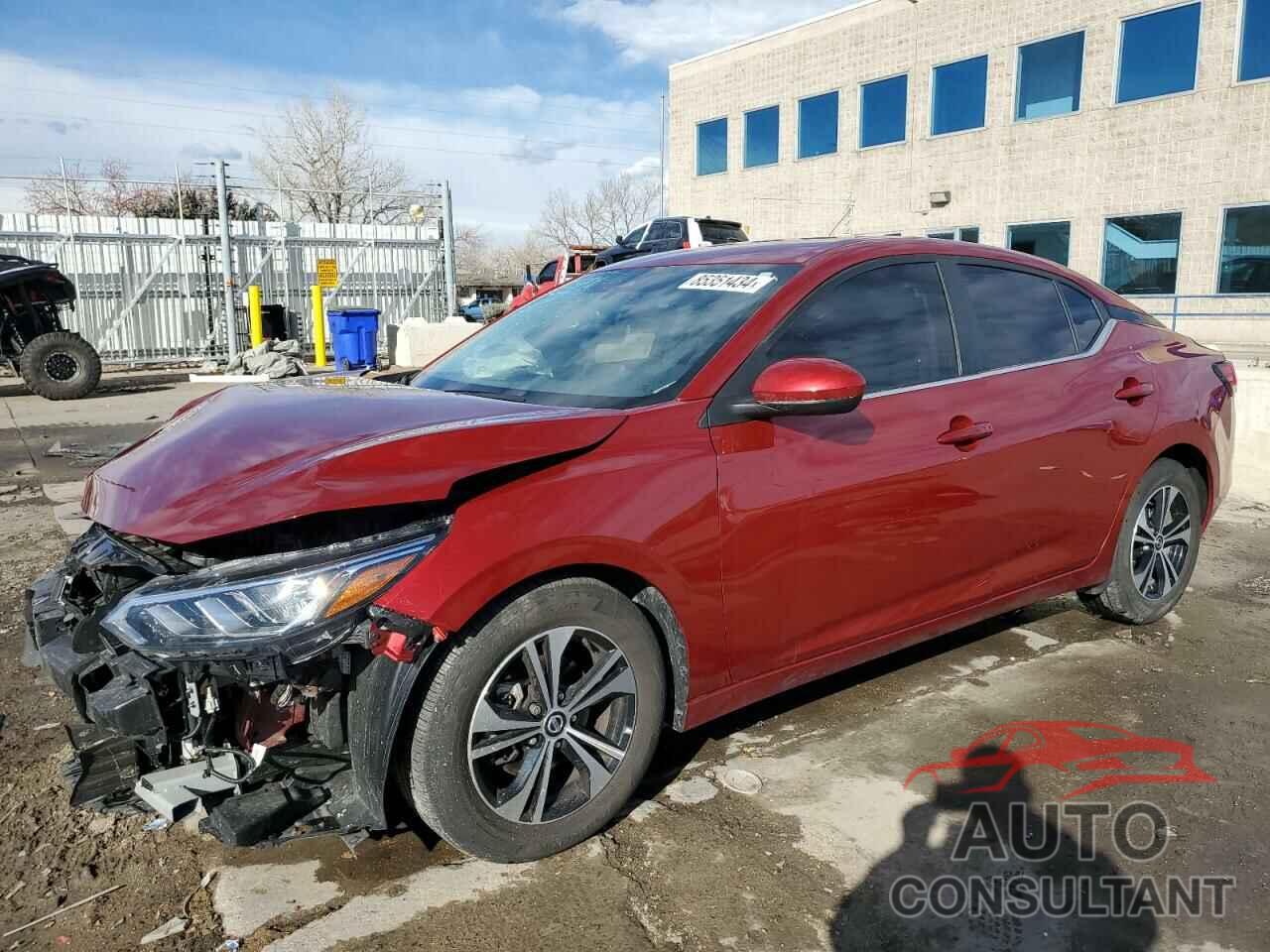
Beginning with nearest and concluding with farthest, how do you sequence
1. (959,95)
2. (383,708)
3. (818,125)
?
(383,708) → (959,95) → (818,125)

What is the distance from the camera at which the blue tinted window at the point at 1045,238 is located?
19641 mm

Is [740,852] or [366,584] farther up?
[366,584]

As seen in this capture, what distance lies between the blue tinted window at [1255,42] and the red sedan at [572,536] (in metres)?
16.5

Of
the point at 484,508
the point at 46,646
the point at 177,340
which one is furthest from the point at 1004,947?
the point at 177,340

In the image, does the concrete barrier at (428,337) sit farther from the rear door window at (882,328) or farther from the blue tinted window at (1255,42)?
the rear door window at (882,328)

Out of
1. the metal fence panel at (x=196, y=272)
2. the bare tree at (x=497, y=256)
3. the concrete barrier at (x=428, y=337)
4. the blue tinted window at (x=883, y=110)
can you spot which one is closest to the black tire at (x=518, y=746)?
the concrete barrier at (x=428, y=337)

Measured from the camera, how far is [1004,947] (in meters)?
2.34

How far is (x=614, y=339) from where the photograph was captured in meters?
3.39

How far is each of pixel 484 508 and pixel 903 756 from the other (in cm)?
176

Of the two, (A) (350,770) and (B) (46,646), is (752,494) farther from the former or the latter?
(B) (46,646)

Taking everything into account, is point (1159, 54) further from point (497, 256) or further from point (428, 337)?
point (497, 256)

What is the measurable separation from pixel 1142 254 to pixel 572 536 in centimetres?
1919

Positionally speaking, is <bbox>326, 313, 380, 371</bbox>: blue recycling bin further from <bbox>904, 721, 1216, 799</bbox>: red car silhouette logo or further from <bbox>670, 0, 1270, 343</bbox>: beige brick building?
<bbox>904, 721, 1216, 799</bbox>: red car silhouette logo

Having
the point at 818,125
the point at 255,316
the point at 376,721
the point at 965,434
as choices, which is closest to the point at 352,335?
the point at 255,316
